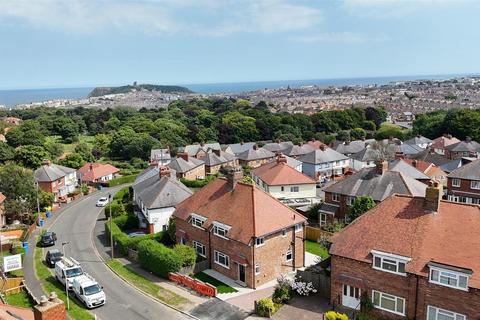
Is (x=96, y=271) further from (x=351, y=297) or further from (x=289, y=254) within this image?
(x=351, y=297)

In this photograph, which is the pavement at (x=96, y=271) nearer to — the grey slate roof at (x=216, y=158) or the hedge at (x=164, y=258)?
the hedge at (x=164, y=258)

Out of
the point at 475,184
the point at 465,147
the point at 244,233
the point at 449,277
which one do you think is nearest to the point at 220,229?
the point at 244,233

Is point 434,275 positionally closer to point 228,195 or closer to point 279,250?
point 279,250

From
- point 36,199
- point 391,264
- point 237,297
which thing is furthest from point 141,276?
point 36,199

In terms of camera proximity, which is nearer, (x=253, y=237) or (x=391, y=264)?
(x=391, y=264)

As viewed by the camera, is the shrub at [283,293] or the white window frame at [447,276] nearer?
the white window frame at [447,276]

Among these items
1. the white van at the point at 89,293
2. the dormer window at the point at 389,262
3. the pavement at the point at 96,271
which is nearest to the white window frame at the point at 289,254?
the dormer window at the point at 389,262
